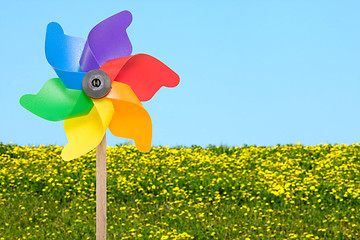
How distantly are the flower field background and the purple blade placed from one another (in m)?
3.28

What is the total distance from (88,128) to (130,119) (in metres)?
0.47

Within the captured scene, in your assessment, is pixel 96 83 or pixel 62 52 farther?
pixel 62 52

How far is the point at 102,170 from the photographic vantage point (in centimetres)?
581

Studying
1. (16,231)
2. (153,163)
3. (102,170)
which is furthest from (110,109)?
(153,163)

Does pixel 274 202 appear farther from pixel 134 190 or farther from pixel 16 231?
pixel 16 231

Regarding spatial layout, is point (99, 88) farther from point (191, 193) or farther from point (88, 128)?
point (191, 193)

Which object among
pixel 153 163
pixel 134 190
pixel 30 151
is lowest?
pixel 134 190

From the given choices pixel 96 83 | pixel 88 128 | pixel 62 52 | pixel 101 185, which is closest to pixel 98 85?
pixel 96 83

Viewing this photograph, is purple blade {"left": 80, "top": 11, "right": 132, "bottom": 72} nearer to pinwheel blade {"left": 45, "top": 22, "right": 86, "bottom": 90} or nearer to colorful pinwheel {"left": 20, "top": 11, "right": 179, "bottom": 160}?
colorful pinwheel {"left": 20, "top": 11, "right": 179, "bottom": 160}

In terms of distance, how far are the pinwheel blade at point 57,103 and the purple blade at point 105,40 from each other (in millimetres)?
329

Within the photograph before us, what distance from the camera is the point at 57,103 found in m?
5.77

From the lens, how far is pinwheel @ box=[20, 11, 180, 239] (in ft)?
18.6

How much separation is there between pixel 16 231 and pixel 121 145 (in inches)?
160

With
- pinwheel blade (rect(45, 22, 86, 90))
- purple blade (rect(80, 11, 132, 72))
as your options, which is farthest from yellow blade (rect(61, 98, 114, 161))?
purple blade (rect(80, 11, 132, 72))
